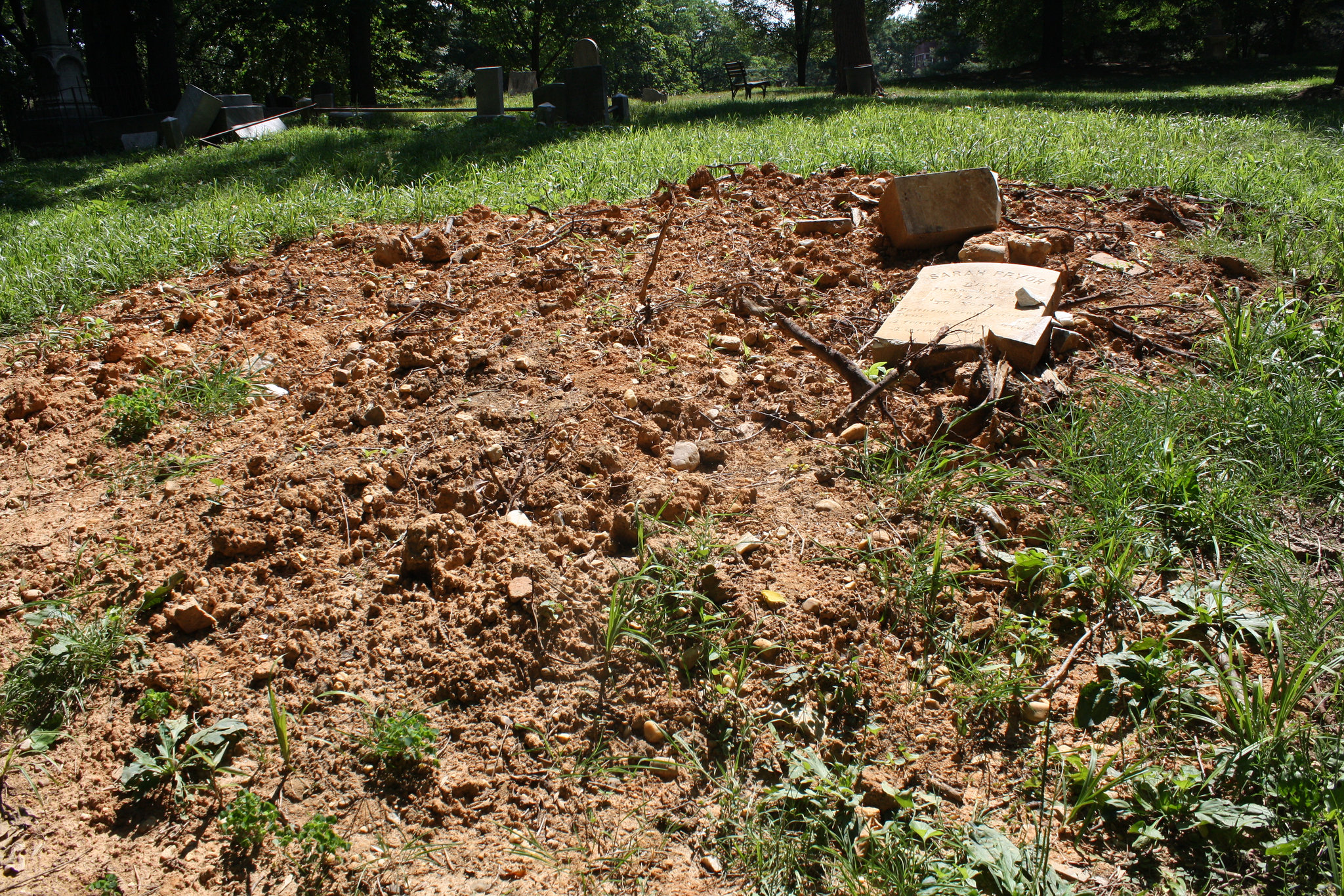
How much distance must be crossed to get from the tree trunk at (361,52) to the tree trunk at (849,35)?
32.5 ft

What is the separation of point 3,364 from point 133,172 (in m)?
5.69

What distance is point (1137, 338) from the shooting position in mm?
3236

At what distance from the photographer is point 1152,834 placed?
5.30 feet

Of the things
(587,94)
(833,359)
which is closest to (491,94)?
(587,94)

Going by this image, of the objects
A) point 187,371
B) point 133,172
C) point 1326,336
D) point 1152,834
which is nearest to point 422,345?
point 187,371

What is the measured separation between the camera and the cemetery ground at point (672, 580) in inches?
69.6

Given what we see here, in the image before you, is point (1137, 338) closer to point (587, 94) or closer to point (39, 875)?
point (39, 875)

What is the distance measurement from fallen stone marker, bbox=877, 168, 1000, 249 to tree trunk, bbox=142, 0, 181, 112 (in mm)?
14708

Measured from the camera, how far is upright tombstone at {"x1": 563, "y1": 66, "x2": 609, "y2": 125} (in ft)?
34.6

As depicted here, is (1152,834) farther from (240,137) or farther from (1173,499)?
(240,137)

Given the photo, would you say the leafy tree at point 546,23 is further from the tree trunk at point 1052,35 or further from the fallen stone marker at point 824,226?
the fallen stone marker at point 824,226

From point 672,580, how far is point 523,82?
17.8 metres

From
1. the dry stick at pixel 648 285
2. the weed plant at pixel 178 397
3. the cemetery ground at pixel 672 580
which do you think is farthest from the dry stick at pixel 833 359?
the weed plant at pixel 178 397

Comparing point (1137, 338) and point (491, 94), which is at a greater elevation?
point (491, 94)
